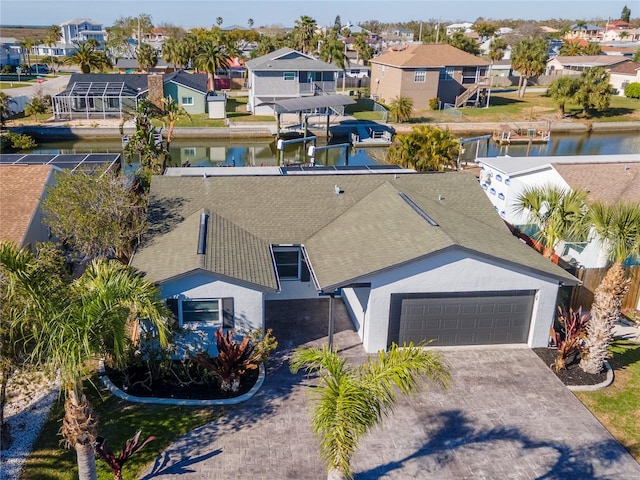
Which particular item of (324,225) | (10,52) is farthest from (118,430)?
(10,52)

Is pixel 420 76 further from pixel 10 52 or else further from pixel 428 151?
pixel 10 52

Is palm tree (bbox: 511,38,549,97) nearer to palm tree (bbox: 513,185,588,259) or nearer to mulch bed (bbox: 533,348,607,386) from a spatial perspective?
palm tree (bbox: 513,185,588,259)

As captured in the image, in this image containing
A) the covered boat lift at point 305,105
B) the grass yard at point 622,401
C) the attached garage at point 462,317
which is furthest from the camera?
the covered boat lift at point 305,105

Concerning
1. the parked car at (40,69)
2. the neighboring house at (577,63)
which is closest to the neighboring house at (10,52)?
the parked car at (40,69)

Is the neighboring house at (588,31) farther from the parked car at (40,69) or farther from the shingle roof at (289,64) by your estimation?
the parked car at (40,69)

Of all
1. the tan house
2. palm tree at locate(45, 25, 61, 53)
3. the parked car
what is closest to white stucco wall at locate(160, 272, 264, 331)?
the tan house

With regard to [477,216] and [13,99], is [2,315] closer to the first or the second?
[477,216]
